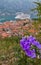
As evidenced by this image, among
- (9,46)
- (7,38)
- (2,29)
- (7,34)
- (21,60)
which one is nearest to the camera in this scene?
(21,60)

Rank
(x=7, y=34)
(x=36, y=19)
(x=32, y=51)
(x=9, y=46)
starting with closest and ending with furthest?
1. (x=32, y=51)
2. (x=36, y=19)
3. (x=9, y=46)
4. (x=7, y=34)

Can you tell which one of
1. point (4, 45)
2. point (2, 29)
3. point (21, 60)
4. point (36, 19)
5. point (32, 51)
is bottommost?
point (2, 29)

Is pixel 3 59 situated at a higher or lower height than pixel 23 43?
lower

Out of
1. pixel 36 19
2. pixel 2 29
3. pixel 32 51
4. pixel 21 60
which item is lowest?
pixel 2 29

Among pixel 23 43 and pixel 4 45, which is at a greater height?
pixel 23 43

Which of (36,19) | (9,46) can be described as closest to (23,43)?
(36,19)

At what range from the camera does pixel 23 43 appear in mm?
2914

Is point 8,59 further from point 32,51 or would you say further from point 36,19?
point 32,51

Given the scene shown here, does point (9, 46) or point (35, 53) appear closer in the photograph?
point (35, 53)

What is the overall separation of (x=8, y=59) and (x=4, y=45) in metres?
1.12

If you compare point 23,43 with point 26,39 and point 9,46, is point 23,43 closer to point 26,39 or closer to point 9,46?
point 26,39

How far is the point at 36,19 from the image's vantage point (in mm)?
4461

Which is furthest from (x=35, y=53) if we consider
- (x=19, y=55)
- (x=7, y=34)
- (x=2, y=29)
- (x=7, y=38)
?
(x=2, y=29)

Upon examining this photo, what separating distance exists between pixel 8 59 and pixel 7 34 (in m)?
2.70
